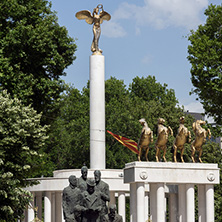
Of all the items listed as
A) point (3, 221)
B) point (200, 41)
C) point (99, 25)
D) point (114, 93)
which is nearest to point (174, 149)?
point (3, 221)

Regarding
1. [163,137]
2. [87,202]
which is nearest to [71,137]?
[163,137]

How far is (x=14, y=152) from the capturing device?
34969 mm

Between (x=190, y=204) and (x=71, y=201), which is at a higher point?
(x=71, y=201)

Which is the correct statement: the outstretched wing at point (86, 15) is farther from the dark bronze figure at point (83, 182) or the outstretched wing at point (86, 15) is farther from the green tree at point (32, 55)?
the dark bronze figure at point (83, 182)

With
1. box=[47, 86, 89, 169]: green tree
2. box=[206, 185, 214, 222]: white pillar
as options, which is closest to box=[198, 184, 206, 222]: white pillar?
box=[206, 185, 214, 222]: white pillar

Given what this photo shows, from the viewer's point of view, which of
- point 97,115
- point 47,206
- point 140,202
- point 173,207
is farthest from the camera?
point 97,115

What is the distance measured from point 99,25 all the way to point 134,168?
1842 cm

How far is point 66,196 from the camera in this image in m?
23.0

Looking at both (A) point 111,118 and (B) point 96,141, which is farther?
(A) point 111,118

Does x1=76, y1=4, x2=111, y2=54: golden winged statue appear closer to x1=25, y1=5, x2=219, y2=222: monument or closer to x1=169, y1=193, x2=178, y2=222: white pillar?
x1=25, y1=5, x2=219, y2=222: monument

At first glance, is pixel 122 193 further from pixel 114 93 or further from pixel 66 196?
pixel 114 93

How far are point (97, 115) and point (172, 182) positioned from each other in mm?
13916

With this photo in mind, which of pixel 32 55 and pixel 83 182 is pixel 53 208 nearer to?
pixel 32 55

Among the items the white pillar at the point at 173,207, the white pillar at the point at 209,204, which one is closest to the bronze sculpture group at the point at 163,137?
the white pillar at the point at 209,204
